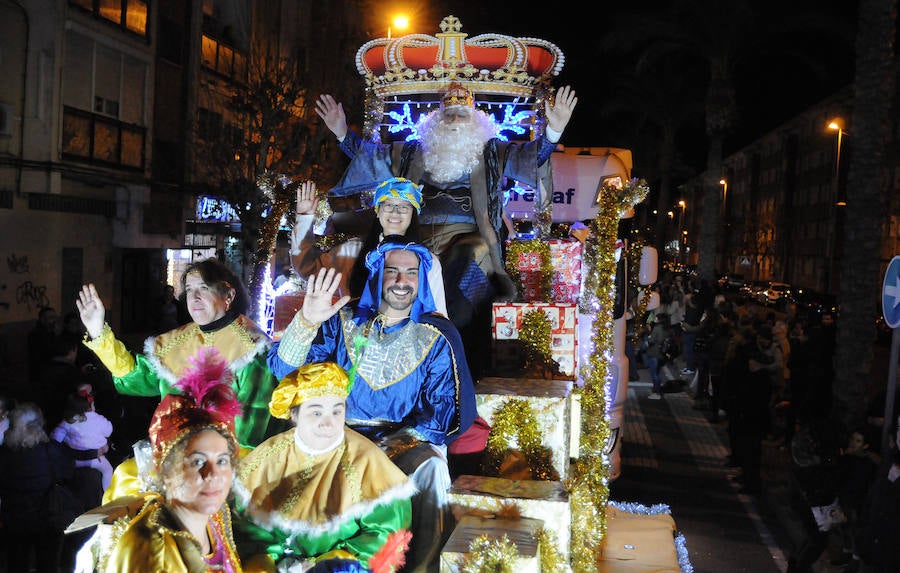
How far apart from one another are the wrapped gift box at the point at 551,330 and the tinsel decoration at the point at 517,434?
126 cm

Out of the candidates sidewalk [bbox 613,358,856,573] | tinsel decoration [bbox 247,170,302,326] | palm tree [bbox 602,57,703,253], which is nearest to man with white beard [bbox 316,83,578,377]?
tinsel decoration [bbox 247,170,302,326]

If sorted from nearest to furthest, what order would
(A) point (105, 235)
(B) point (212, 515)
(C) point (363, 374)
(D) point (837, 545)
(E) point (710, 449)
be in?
(B) point (212, 515) → (C) point (363, 374) → (D) point (837, 545) → (E) point (710, 449) → (A) point (105, 235)

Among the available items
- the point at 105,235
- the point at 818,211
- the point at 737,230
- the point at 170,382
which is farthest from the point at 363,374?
the point at 737,230

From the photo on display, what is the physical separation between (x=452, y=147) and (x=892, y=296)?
4.29 m

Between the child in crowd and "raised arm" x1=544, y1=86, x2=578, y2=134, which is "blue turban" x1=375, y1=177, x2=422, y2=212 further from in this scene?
the child in crowd

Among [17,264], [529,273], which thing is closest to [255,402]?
[529,273]

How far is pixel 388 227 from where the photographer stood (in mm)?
5535

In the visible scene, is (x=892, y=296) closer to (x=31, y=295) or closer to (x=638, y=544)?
(x=638, y=544)

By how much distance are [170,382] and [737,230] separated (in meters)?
76.6

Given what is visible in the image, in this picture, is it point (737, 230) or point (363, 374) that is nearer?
point (363, 374)

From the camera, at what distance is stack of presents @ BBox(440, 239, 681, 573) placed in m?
4.33

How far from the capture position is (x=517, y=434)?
5.43 metres

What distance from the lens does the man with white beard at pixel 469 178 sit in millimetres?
6906

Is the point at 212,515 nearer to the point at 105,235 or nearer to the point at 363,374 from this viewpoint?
the point at 363,374
